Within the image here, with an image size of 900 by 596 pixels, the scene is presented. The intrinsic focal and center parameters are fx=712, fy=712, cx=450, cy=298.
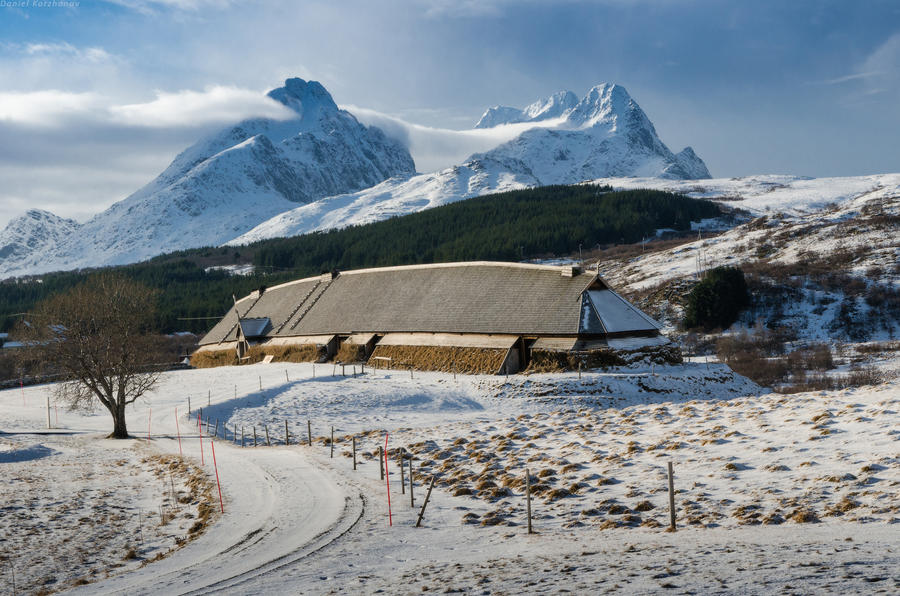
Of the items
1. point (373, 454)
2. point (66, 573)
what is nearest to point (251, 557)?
point (66, 573)

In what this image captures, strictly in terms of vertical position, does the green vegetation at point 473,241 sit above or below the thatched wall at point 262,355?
above

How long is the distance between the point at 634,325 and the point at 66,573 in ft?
114

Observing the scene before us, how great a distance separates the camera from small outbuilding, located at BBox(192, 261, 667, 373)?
4309cm

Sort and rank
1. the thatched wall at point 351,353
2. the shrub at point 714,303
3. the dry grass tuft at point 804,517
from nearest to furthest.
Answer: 1. the dry grass tuft at point 804,517
2. the thatched wall at point 351,353
3. the shrub at point 714,303

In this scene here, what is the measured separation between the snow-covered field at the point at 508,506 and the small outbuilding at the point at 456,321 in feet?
29.2

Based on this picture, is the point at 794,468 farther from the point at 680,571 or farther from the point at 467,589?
the point at 467,589

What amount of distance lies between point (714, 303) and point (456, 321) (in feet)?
125

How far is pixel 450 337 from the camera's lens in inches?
1874

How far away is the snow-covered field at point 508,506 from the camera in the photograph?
12812 millimetres

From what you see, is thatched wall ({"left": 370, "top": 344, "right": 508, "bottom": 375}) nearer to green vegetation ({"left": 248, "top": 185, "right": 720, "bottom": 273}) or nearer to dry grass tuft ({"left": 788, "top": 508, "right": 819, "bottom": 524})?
dry grass tuft ({"left": 788, "top": 508, "right": 819, "bottom": 524})

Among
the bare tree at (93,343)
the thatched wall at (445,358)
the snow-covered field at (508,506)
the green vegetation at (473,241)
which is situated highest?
the green vegetation at (473,241)

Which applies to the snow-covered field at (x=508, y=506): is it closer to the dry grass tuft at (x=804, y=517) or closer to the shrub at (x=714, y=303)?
Result: the dry grass tuft at (x=804, y=517)

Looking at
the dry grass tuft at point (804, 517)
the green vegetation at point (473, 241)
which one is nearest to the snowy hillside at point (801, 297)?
the dry grass tuft at point (804, 517)

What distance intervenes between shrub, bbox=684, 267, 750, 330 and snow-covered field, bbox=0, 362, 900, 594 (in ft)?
148
